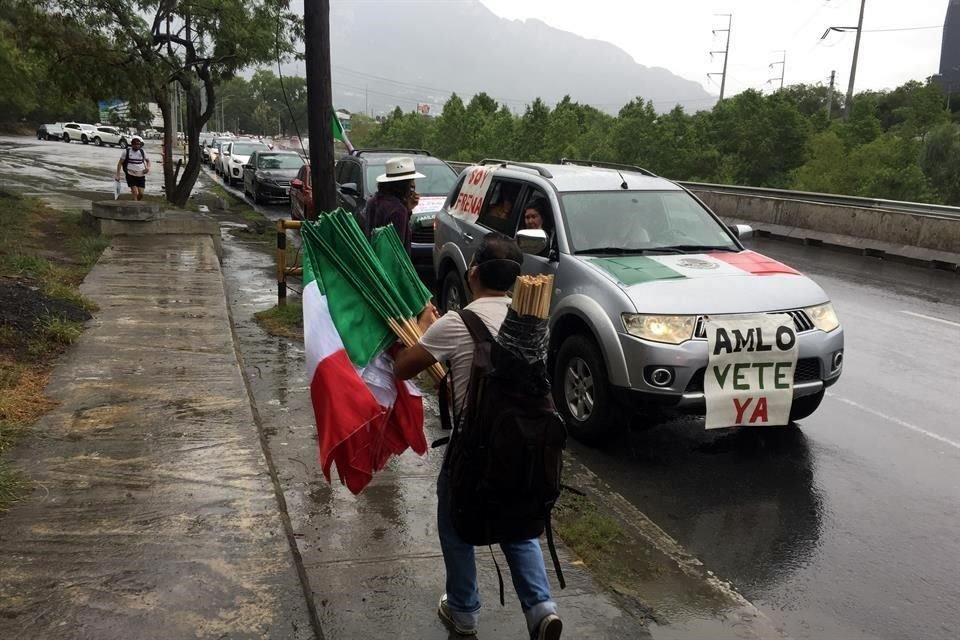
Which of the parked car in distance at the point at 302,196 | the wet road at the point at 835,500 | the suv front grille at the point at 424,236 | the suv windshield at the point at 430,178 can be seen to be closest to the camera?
the wet road at the point at 835,500

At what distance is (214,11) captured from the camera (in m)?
17.0

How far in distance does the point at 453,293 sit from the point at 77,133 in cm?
6669

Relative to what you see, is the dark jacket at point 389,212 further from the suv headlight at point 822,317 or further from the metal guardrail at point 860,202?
the metal guardrail at point 860,202

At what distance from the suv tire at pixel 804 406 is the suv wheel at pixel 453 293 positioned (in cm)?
347

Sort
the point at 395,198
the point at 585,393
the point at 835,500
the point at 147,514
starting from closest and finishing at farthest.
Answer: the point at 147,514, the point at 835,500, the point at 585,393, the point at 395,198

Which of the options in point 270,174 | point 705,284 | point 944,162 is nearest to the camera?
point 705,284

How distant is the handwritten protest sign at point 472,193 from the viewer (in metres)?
8.23

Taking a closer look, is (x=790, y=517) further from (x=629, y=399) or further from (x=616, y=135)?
(x=616, y=135)

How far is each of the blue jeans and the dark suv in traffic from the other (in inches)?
316

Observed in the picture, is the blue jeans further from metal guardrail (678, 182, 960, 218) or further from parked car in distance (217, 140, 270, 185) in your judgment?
parked car in distance (217, 140, 270, 185)

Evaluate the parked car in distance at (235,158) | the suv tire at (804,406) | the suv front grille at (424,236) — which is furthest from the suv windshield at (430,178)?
the parked car in distance at (235,158)

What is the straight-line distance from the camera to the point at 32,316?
6.91 metres

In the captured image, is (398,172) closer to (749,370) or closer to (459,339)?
(749,370)

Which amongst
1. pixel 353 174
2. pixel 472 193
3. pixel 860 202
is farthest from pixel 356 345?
pixel 860 202
